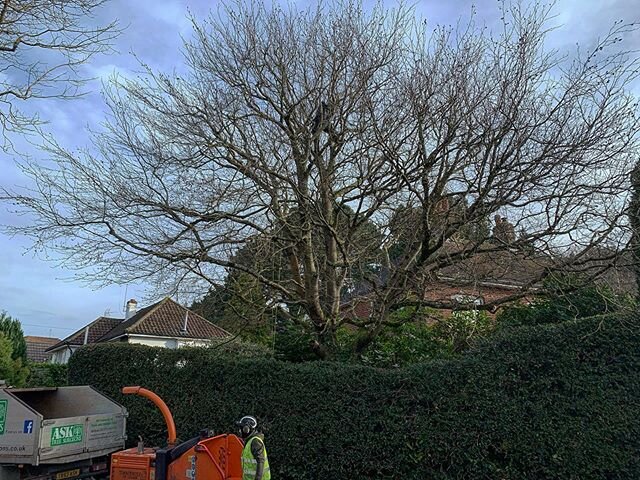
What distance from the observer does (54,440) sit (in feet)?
23.8

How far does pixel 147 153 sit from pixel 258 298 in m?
3.42

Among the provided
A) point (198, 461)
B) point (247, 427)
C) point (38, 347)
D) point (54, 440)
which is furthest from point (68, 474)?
point (38, 347)

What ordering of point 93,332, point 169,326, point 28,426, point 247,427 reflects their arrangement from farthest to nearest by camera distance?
point 93,332, point 169,326, point 28,426, point 247,427

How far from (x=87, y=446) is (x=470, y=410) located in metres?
5.64

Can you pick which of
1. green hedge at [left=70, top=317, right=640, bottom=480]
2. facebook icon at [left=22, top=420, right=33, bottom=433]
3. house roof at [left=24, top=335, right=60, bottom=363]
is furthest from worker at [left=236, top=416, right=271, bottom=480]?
house roof at [left=24, top=335, right=60, bottom=363]

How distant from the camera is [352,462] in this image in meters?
7.82

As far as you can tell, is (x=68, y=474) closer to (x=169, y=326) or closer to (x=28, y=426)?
(x=28, y=426)

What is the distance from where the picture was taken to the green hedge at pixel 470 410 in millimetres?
6793

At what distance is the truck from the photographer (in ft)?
23.3

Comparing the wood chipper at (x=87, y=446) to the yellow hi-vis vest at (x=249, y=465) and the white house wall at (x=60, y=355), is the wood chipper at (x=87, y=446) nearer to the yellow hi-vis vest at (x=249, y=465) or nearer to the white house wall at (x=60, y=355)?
the yellow hi-vis vest at (x=249, y=465)

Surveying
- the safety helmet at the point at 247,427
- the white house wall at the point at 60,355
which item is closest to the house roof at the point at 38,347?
the white house wall at the point at 60,355

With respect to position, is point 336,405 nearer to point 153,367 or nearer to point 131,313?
point 153,367

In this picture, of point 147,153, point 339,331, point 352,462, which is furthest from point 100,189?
Result: point 352,462

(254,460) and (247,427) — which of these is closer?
(254,460)
